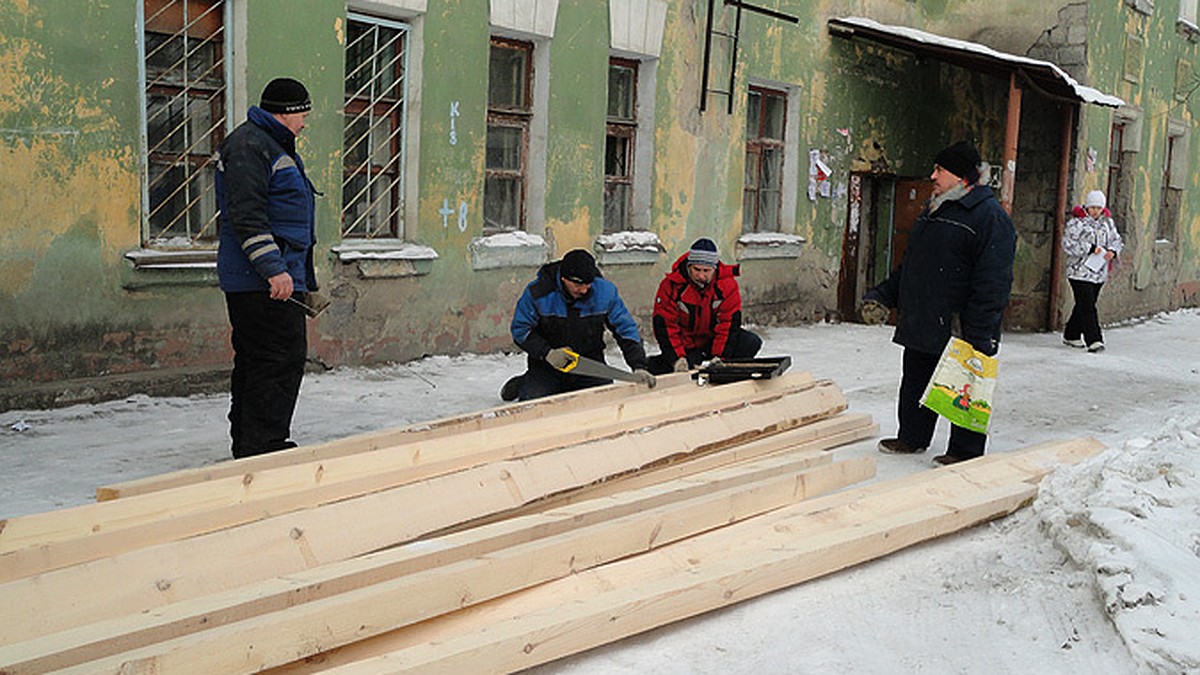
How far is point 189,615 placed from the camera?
305 centimetres

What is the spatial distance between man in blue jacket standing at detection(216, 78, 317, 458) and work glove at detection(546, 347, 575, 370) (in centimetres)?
150

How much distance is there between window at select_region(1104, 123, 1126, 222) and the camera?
16.4 m

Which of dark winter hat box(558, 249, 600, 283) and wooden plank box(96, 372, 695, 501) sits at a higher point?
dark winter hat box(558, 249, 600, 283)

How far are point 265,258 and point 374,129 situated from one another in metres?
3.95

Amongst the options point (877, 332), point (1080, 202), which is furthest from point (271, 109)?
point (1080, 202)

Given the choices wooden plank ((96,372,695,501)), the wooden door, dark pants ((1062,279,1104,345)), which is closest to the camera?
wooden plank ((96,372,695,501))

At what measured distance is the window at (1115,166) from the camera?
16.4m

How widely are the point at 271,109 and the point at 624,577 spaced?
2882mm

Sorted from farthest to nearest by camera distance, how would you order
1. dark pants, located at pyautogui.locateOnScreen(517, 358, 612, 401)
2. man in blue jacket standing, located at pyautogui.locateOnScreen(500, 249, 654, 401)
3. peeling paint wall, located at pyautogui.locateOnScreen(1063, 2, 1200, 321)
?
peeling paint wall, located at pyautogui.locateOnScreen(1063, 2, 1200, 321) < dark pants, located at pyautogui.locateOnScreen(517, 358, 612, 401) < man in blue jacket standing, located at pyautogui.locateOnScreen(500, 249, 654, 401)

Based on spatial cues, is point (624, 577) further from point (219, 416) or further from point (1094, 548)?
point (219, 416)

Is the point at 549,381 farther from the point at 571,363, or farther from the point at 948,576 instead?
the point at 948,576

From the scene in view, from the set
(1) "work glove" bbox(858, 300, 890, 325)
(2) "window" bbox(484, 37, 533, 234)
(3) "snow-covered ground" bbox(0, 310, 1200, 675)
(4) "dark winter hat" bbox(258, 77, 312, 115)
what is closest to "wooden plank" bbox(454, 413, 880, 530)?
(3) "snow-covered ground" bbox(0, 310, 1200, 675)

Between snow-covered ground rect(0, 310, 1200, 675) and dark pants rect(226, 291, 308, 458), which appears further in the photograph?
dark pants rect(226, 291, 308, 458)

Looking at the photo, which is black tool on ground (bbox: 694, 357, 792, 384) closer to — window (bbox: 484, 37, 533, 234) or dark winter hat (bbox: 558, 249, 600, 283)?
dark winter hat (bbox: 558, 249, 600, 283)
